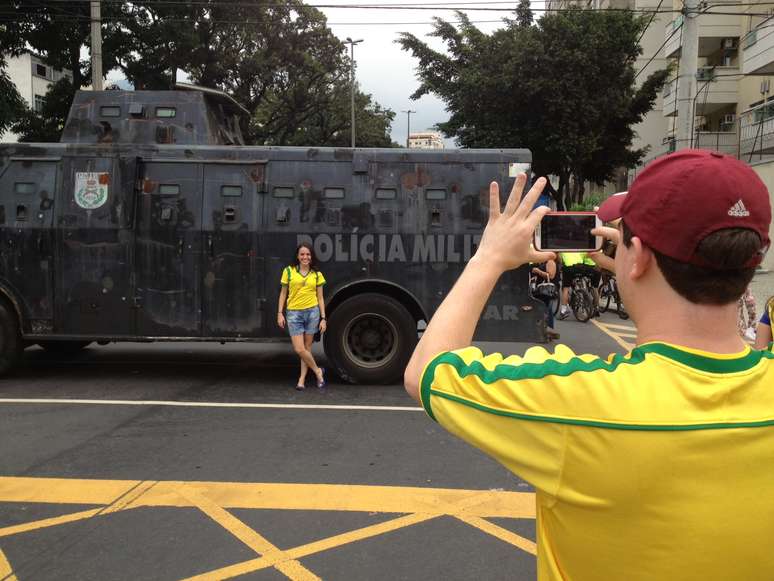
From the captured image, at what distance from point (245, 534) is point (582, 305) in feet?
35.8

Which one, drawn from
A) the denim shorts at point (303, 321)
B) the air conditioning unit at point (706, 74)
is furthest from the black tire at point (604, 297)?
the air conditioning unit at point (706, 74)

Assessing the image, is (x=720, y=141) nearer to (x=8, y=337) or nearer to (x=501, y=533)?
(x=8, y=337)

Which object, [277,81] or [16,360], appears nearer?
[16,360]

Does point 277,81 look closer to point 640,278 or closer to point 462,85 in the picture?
point 462,85

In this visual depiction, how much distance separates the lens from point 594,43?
24.5 metres

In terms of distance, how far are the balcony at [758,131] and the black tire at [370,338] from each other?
69.8ft

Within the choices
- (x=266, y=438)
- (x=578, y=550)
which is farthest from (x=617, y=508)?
(x=266, y=438)

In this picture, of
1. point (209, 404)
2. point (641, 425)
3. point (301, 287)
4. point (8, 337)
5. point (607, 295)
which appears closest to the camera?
point (641, 425)

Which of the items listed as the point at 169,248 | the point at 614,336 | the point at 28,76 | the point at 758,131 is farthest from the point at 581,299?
the point at 28,76

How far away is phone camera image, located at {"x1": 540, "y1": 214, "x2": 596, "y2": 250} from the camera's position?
1.85m

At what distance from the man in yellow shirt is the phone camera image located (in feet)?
1.78

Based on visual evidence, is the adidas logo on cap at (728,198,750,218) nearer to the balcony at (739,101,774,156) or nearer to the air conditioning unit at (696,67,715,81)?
the balcony at (739,101,774,156)

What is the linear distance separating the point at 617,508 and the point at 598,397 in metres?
0.21

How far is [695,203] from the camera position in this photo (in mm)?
1174
